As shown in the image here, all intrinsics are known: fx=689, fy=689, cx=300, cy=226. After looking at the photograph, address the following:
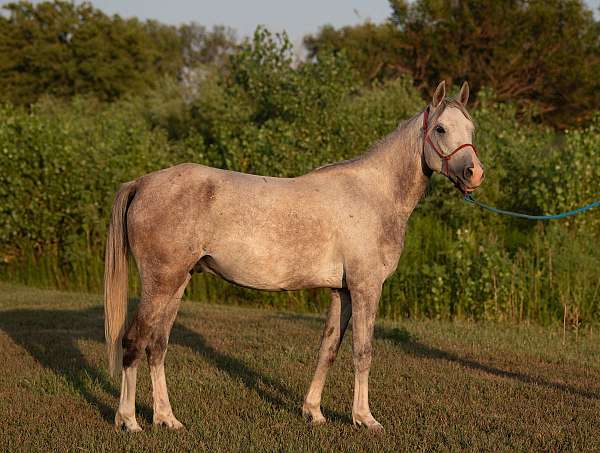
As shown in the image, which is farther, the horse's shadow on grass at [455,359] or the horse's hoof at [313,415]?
the horse's shadow on grass at [455,359]

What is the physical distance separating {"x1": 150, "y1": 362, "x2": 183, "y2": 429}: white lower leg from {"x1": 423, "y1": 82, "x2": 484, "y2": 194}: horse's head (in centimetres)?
279

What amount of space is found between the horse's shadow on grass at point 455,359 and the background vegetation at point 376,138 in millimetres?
2403

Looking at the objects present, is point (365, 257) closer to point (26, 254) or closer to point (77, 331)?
point (77, 331)

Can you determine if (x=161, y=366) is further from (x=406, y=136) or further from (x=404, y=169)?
(x=406, y=136)

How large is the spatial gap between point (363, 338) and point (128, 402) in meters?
1.93

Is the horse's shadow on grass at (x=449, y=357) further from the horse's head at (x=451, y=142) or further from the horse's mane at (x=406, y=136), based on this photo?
the horse's mane at (x=406, y=136)

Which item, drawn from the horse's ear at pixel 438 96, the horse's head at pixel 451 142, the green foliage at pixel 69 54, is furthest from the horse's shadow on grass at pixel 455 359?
the green foliage at pixel 69 54

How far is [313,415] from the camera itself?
5.71m

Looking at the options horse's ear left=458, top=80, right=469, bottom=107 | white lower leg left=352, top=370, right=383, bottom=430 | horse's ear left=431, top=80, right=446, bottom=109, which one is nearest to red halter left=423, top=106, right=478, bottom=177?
horse's ear left=431, top=80, right=446, bottom=109

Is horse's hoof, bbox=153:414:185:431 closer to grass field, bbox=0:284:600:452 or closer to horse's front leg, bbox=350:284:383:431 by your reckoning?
grass field, bbox=0:284:600:452

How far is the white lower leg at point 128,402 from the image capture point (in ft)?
17.8

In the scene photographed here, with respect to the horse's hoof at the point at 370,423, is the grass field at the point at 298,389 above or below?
below

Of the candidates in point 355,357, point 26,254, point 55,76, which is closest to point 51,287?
point 26,254

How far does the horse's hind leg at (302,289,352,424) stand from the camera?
5758mm
